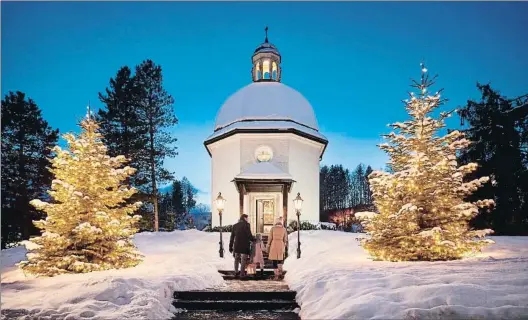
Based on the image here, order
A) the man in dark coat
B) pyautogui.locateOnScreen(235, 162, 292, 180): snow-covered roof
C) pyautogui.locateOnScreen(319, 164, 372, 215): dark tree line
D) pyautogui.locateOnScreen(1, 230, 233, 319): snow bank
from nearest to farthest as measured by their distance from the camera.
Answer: pyautogui.locateOnScreen(1, 230, 233, 319): snow bank, the man in dark coat, pyautogui.locateOnScreen(235, 162, 292, 180): snow-covered roof, pyautogui.locateOnScreen(319, 164, 372, 215): dark tree line

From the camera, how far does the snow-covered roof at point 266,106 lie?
24.8 metres

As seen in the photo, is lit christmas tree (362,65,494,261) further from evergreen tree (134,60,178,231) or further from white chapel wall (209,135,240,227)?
evergreen tree (134,60,178,231)

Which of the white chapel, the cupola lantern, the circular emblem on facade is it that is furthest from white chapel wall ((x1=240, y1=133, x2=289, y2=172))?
the cupola lantern

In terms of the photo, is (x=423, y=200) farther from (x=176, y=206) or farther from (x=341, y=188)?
(x=341, y=188)

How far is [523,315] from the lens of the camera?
6039 mm

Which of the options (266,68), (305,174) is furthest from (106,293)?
(266,68)

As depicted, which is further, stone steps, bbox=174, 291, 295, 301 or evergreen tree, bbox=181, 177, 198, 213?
evergreen tree, bbox=181, 177, 198, 213

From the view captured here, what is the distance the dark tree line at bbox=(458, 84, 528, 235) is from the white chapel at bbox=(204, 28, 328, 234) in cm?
984

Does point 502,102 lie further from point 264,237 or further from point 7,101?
point 7,101

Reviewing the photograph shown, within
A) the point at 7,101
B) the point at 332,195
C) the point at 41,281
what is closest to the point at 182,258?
the point at 41,281

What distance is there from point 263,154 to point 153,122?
42.6ft

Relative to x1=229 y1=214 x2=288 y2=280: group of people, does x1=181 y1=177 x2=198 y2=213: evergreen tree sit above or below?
above

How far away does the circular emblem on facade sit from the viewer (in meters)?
23.7

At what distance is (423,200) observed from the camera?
13.0m
